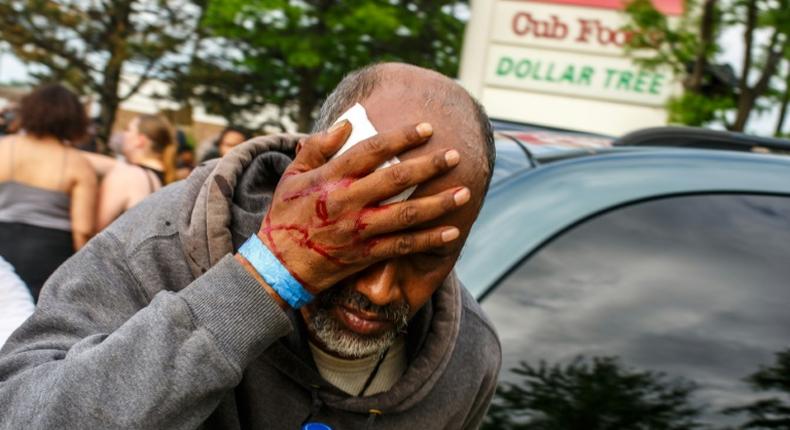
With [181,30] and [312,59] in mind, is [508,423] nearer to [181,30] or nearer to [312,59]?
[312,59]

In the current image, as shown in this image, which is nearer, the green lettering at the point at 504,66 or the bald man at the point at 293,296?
the bald man at the point at 293,296

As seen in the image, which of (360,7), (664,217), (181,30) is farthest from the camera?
(181,30)

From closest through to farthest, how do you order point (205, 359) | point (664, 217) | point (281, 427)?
point (205, 359) < point (281, 427) < point (664, 217)

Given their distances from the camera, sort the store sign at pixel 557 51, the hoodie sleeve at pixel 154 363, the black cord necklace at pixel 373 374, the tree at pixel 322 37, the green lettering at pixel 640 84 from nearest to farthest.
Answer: the hoodie sleeve at pixel 154 363 < the black cord necklace at pixel 373 374 < the green lettering at pixel 640 84 < the store sign at pixel 557 51 < the tree at pixel 322 37

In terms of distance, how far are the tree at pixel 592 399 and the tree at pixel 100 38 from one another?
19.3 meters

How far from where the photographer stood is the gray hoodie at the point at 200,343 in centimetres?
115

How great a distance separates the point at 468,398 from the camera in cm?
168

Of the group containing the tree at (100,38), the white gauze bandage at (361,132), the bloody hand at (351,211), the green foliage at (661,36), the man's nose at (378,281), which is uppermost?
the white gauze bandage at (361,132)

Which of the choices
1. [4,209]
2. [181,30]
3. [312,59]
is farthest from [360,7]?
[4,209]

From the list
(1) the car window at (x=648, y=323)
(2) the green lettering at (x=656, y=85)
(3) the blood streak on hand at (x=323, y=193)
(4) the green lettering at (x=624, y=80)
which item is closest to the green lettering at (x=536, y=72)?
(4) the green lettering at (x=624, y=80)

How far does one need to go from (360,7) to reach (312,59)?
52.5 inches

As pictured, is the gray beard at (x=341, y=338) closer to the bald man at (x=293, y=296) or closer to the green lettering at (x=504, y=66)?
the bald man at (x=293, y=296)

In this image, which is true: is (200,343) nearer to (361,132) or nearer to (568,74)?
(361,132)

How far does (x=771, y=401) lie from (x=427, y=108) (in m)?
1.08
